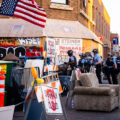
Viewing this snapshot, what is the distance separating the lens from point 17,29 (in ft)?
72.2

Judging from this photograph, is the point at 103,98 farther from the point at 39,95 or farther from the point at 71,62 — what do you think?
the point at 71,62

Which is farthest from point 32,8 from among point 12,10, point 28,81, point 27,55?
point 27,55

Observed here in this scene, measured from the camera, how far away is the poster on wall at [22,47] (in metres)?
21.6

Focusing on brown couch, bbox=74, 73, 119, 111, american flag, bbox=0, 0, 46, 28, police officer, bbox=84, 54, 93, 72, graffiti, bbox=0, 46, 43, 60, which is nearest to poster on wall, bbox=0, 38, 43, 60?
graffiti, bbox=0, 46, 43, 60

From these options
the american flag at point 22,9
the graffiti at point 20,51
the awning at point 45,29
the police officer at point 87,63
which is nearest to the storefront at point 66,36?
the awning at point 45,29

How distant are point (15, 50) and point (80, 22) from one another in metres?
5.91

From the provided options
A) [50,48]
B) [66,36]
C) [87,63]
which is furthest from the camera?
[66,36]

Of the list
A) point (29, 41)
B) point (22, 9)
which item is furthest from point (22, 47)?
point (22, 9)

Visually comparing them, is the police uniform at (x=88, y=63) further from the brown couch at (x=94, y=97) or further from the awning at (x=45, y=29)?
the brown couch at (x=94, y=97)

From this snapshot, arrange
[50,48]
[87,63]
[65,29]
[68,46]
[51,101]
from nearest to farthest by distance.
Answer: [51,101] < [50,48] < [87,63] < [68,46] < [65,29]

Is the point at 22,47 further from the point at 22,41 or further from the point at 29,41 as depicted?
the point at 29,41

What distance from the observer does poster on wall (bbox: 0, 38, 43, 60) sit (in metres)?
21.6

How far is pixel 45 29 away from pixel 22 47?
6.31ft

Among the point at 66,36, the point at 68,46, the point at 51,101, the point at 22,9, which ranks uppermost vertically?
the point at 22,9
